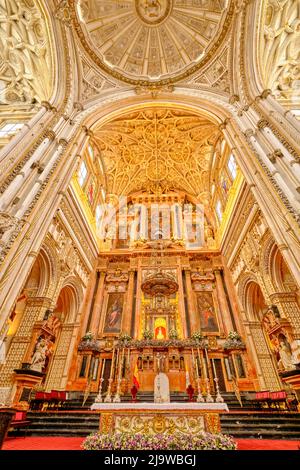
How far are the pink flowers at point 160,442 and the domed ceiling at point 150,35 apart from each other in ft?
60.0

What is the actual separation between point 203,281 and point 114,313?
6.94m

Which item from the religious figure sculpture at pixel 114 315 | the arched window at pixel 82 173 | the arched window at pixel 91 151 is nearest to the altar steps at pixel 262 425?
the religious figure sculpture at pixel 114 315

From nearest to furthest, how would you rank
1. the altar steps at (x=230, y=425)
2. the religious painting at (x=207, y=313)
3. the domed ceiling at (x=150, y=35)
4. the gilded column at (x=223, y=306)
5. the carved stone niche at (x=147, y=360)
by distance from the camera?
the altar steps at (x=230, y=425)
the carved stone niche at (x=147, y=360)
the domed ceiling at (x=150, y=35)
the gilded column at (x=223, y=306)
the religious painting at (x=207, y=313)

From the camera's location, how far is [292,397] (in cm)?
916

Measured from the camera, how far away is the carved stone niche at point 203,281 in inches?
660

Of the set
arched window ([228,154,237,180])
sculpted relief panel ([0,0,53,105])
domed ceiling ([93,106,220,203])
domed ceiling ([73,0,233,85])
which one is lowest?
arched window ([228,154,237,180])

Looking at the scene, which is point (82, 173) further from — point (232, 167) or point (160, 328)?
point (160, 328)

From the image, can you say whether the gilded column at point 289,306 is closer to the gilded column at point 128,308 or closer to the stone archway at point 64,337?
the gilded column at point 128,308

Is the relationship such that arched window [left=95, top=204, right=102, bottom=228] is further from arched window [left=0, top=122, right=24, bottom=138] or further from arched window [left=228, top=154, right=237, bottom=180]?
arched window [left=228, top=154, right=237, bottom=180]

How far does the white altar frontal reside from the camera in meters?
4.68

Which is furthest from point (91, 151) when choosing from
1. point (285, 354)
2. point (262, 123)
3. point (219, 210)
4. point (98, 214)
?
point (285, 354)

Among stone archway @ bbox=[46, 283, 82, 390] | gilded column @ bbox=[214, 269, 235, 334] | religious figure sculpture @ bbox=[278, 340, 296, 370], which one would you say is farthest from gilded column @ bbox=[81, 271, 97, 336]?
religious figure sculpture @ bbox=[278, 340, 296, 370]

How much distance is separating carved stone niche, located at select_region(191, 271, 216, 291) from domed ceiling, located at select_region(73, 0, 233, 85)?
14.1 metres

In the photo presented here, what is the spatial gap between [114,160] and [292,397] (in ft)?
60.4
